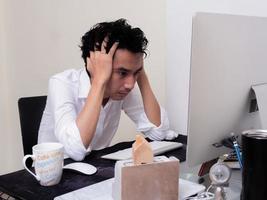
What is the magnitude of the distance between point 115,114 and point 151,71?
45 centimetres

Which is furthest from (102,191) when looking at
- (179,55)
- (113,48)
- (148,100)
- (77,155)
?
(179,55)

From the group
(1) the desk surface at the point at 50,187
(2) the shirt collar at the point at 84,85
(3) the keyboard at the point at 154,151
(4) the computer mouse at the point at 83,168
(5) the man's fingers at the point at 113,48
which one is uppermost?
(5) the man's fingers at the point at 113,48

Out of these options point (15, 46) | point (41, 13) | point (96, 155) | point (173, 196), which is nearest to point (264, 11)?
point (96, 155)

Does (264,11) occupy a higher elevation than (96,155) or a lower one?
higher

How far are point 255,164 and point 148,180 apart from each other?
21cm

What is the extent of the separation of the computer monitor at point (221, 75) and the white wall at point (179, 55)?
86 centimetres

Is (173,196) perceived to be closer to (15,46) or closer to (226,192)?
(226,192)

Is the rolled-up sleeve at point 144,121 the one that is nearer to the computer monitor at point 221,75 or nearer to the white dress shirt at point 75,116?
the white dress shirt at point 75,116

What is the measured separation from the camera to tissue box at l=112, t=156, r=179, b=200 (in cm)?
66

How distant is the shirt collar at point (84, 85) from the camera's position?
139 centimetres

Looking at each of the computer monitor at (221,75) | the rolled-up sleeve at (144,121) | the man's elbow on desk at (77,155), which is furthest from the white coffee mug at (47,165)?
the rolled-up sleeve at (144,121)

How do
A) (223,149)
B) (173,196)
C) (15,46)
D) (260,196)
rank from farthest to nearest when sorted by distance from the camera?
(15,46)
(223,149)
(173,196)
(260,196)

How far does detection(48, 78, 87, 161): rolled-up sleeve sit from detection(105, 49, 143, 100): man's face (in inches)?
6.3

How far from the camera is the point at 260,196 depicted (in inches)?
23.3
